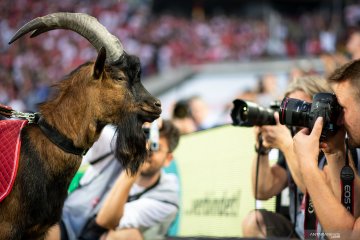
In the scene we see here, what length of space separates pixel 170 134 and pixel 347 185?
75.1 inches

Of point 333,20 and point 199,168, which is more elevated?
point 333,20

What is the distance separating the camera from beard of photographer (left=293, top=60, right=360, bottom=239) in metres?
3.05

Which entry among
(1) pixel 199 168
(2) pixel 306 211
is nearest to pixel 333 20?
(1) pixel 199 168

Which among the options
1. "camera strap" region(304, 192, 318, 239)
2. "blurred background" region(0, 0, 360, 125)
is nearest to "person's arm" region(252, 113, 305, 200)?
"camera strap" region(304, 192, 318, 239)

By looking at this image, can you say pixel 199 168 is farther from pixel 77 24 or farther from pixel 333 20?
pixel 333 20

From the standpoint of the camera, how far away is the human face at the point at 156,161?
4655 millimetres

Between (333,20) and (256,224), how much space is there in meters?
19.7

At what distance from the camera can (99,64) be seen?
11.4 ft

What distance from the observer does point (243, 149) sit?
5.42m

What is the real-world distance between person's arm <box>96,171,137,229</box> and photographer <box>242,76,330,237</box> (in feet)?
2.95

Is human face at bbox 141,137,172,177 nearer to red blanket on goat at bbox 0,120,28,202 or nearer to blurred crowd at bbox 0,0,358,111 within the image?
red blanket on goat at bbox 0,120,28,202

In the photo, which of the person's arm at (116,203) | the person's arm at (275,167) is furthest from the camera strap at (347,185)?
the person's arm at (116,203)

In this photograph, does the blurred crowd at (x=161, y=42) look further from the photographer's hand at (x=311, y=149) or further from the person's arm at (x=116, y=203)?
the photographer's hand at (x=311, y=149)

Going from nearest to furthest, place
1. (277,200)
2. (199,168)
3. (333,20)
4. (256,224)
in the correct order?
(256,224)
(277,200)
(199,168)
(333,20)
